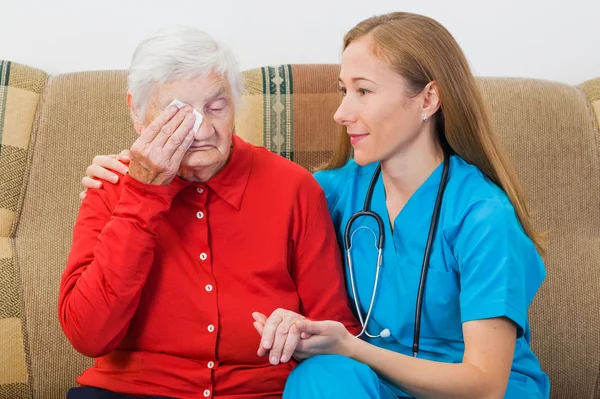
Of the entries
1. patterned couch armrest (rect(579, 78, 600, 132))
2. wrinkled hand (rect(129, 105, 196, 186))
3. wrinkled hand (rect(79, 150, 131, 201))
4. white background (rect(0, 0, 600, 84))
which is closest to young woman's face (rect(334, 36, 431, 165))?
wrinkled hand (rect(129, 105, 196, 186))

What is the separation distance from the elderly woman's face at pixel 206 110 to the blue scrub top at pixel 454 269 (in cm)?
39

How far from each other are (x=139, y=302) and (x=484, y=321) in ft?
2.41

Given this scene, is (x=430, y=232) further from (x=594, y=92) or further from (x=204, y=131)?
(x=594, y=92)

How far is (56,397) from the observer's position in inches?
83.0

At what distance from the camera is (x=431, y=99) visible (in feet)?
5.89

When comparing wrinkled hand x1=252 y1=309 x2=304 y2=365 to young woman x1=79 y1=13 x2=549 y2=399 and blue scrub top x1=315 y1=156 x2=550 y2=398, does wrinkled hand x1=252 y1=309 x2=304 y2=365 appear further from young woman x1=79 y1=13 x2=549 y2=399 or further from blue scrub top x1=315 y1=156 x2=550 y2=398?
blue scrub top x1=315 y1=156 x2=550 y2=398

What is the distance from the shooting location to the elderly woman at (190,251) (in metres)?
1.62

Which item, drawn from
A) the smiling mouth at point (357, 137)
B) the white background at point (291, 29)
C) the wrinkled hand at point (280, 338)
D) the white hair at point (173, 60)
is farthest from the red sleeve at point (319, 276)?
the white background at point (291, 29)

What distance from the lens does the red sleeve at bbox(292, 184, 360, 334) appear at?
5.87ft

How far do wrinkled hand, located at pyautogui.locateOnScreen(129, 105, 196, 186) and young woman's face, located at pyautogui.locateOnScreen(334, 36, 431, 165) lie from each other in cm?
37

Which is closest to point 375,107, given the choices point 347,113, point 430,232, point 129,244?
point 347,113

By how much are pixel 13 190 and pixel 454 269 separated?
47.2 inches

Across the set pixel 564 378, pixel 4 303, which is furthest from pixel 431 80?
pixel 4 303

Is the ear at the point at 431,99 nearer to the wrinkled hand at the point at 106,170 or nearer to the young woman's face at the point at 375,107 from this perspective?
the young woman's face at the point at 375,107
